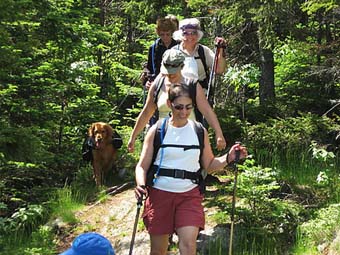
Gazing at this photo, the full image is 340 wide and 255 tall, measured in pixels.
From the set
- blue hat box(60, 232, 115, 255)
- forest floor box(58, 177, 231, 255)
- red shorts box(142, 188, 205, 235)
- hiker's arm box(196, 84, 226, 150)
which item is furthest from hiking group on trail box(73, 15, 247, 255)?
forest floor box(58, 177, 231, 255)

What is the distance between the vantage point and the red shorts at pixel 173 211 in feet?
14.4

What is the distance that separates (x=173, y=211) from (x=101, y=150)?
488 centimetres

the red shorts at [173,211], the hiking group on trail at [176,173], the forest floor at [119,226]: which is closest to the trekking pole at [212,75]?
the hiking group on trail at [176,173]

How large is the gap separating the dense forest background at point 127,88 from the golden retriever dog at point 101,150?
1.80 feet

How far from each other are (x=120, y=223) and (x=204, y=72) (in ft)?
8.59

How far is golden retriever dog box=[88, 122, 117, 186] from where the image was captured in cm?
910

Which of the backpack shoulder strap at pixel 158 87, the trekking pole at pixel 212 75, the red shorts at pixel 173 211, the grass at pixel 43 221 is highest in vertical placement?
the trekking pole at pixel 212 75

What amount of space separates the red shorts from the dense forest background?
302 centimetres

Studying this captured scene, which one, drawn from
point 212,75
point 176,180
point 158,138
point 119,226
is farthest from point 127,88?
point 176,180

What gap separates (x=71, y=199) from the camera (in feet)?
28.3

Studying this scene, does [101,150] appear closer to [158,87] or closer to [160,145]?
[158,87]

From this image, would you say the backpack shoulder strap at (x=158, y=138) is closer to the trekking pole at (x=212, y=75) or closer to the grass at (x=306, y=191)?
the trekking pole at (x=212, y=75)

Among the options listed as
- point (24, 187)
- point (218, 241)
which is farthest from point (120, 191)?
point (218, 241)

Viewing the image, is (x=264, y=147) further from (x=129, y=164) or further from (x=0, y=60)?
(x=0, y=60)
